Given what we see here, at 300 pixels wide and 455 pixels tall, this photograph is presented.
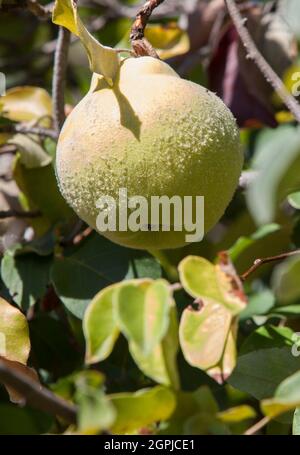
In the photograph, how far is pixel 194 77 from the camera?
74.7 inches

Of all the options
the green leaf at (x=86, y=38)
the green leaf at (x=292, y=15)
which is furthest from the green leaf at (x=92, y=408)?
the green leaf at (x=292, y=15)

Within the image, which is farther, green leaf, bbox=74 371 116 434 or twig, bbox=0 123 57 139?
twig, bbox=0 123 57 139

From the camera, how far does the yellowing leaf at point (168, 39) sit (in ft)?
5.26

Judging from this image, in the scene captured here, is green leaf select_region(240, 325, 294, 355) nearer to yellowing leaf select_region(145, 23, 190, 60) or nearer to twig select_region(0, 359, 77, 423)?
twig select_region(0, 359, 77, 423)

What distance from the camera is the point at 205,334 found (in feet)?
2.74

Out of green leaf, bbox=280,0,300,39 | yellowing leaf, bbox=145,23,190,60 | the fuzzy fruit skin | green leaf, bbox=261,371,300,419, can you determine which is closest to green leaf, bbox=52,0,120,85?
the fuzzy fruit skin

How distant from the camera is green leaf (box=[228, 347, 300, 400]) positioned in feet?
3.28

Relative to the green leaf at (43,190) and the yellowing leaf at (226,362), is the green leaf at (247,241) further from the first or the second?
the yellowing leaf at (226,362)

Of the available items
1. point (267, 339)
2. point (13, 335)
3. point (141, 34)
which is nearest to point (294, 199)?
point (267, 339)

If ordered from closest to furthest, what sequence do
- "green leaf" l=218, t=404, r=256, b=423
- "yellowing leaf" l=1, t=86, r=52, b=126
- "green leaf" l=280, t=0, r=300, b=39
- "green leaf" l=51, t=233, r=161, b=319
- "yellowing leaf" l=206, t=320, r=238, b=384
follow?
1. "green leaf" l=218, t=404, r=256, b=423
2. "yellowing leaf" l=206, t=320, r=238, b=384
3. "green leaf" l=51, t=233, r=161, b=319
4. "yellowing leaf" l=1, t=86, r=52, b=126
5. "green leaf" l=280, t=0, r=300, b=39

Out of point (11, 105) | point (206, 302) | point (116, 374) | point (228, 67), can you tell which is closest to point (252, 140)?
point (228, 67)

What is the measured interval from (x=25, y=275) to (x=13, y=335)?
26cm

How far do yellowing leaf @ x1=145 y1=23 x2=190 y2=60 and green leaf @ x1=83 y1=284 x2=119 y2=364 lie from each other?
0.92 m
